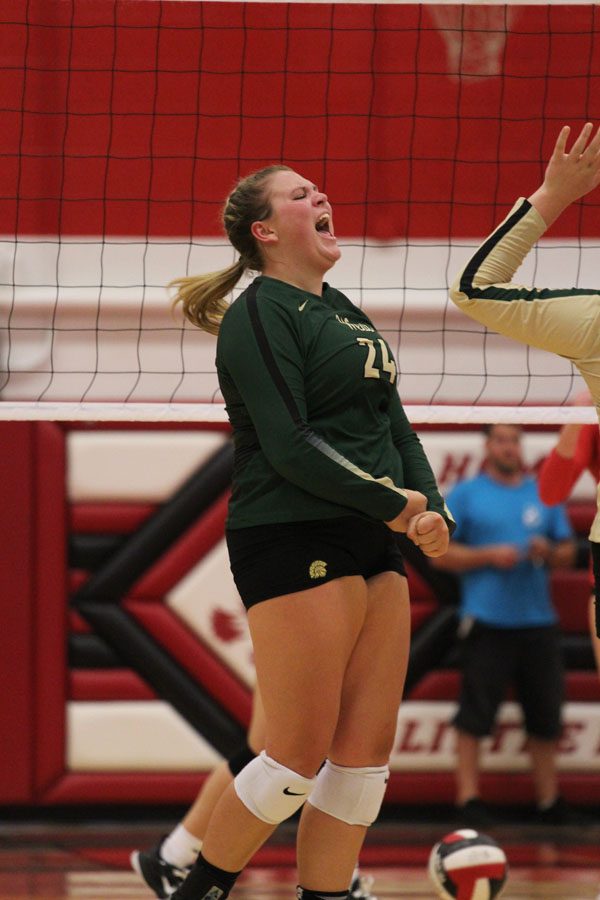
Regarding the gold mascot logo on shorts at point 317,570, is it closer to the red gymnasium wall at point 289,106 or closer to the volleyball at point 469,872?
the volleyball at point 469,872

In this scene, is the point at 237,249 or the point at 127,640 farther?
the point at 127,640

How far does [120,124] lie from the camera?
6152mm

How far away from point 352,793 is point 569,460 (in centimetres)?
147

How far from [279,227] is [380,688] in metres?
1.14

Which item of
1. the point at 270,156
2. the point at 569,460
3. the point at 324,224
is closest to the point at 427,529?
the point at 324,224

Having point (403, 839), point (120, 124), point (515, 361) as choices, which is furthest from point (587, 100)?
point (403, 839)

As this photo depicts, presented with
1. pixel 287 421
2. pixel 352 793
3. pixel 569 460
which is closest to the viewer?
pixel 287 421

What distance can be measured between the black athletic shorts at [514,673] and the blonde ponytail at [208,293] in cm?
309

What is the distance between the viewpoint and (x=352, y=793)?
10.4 ft

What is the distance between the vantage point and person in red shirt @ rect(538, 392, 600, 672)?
416 cm

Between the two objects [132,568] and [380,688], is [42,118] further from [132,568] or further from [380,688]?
[380,688]

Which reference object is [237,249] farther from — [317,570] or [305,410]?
[317,570]

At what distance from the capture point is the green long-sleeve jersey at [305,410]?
118 inches

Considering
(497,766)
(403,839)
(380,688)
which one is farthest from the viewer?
(497,766)
